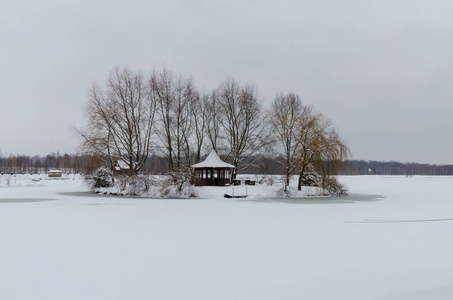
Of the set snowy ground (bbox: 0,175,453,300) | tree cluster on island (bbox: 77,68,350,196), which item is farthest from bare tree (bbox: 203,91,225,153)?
snowy ground (bbox: 0,175,453,300)

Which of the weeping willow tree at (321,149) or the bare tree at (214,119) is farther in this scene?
the bare tree at (214,119)

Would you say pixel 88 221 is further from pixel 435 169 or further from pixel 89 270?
pixel 435 169

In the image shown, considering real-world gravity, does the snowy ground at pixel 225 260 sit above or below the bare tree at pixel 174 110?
below

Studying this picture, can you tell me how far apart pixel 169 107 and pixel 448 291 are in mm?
A: 38041

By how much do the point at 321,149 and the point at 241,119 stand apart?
46.0 feet

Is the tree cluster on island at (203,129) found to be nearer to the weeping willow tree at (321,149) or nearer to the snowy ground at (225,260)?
the weeping willow tree at (321,149)

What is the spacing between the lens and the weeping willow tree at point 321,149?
3512 cm

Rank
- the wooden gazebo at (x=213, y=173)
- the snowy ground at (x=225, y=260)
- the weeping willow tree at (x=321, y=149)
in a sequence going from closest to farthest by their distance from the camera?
the snowy ground at (x=225, y=260), the weeping willow tree at (x=321, y=149), the wooden gazebo at (x=213, y=173)

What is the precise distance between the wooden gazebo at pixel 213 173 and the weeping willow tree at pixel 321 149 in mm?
8876

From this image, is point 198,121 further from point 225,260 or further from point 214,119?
point 225,260

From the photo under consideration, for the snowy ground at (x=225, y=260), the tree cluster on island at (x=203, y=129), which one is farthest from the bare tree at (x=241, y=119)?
the snowy ground at (x=225, y=260)

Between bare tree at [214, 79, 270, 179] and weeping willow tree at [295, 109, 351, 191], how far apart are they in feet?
29.2

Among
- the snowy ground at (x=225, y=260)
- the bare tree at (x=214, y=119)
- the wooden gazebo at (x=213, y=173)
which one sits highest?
the bare tree at (x=214, y=119)

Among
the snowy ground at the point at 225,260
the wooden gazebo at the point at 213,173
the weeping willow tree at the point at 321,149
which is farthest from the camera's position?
the wooden gazebo at the point at 213,173
